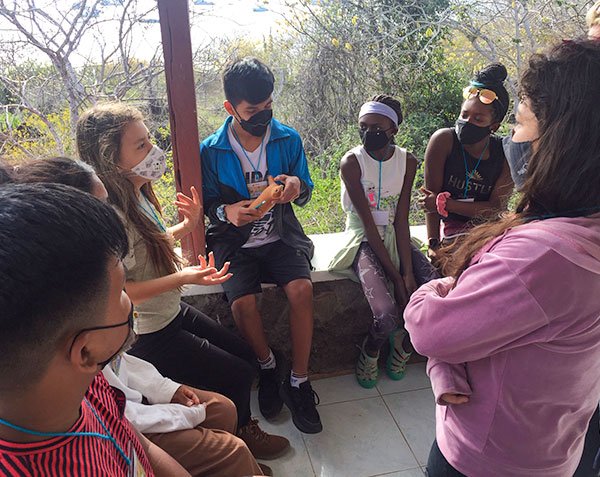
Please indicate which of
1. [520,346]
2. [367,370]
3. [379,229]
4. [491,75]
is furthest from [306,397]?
[491,75]

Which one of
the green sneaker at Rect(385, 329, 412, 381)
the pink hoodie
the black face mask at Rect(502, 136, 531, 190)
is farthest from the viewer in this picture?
the green sneaker at Rect(385, 329, 412, 381)

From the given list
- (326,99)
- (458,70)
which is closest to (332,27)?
(326,99)

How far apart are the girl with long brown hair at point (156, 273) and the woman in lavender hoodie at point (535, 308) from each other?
934mm

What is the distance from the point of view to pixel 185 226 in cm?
186

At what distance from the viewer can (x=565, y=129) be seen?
83cm

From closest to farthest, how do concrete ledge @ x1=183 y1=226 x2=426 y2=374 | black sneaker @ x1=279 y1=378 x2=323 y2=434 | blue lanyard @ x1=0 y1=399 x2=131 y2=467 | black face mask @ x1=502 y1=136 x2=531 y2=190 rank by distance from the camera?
blue lanyard @ x1=0 y1=399 x2=131 y2=467 < black face mask @ x1=502 y1=136 x2=531 y2=190 < black sneaker @ x1=279 y1=378 x2=323 y2=434 < concrete ledge @ x1=183 y1=226 x2=426 y2=374

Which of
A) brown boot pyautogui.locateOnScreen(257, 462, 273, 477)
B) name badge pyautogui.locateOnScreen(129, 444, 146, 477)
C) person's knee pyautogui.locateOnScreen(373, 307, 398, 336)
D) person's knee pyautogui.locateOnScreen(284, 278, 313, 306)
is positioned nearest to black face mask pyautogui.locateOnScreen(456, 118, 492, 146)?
person's knee pyautogui.locateOnScreen(373, 307, 398, 336)

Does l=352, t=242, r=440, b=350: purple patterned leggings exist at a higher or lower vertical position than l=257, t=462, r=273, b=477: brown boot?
higher

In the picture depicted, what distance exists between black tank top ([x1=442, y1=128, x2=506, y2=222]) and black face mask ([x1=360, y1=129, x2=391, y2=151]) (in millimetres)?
373

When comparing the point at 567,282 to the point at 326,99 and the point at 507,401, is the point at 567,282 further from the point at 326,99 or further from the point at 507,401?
the point at 326,99

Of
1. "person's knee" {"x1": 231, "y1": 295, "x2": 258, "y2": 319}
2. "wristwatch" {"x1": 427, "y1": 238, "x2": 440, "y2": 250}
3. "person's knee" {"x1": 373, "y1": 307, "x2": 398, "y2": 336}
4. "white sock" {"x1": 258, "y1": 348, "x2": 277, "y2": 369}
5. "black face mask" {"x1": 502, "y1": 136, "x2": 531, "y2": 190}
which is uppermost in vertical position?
"black face mask" {"x1": 502, "y1": 136, "x2": 531, "y2": 190}

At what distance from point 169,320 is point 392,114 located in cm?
146

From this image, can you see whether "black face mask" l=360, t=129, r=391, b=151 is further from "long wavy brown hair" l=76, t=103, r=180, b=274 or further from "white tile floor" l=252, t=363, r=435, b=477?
"white tile floor" l=252, t=363, r=435, b=477

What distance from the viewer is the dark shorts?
2043mm
